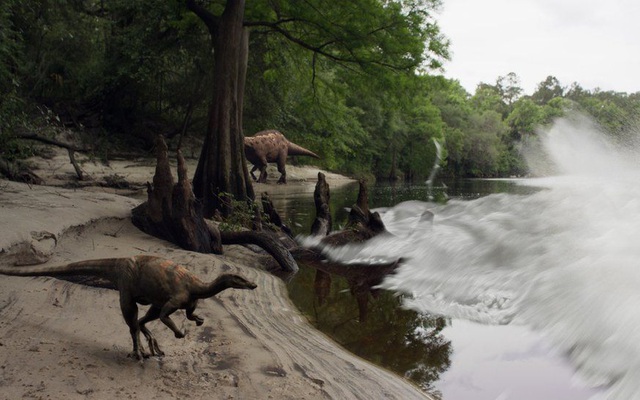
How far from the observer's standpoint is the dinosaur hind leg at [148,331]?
3105mm

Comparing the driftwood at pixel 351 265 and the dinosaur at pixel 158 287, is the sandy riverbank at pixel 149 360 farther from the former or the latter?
the driftwood at pixel 351 265

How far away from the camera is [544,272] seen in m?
6.59

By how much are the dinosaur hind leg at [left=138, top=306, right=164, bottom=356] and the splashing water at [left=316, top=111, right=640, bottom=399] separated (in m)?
2.97

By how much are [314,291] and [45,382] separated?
3.73 meters

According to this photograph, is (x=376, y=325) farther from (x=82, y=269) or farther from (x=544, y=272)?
(x=544, y=272)

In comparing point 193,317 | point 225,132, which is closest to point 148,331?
point 193,317

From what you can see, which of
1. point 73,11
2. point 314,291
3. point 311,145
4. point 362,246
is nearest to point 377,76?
point 362,246

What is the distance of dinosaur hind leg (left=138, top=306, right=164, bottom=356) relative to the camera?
3.11m

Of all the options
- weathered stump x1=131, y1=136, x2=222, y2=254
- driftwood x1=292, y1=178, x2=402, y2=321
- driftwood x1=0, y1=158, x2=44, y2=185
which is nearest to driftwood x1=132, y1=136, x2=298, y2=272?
weathered stump x1=131, y1=136, x2=222, y2=254

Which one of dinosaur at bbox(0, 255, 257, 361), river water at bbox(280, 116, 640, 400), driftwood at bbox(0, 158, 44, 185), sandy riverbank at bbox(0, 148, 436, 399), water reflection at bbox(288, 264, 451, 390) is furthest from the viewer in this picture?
driftwood at bbox(0, 158, 44, 185)

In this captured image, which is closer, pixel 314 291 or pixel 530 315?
pixel 530 315

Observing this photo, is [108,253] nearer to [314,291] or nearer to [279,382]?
[314,291]

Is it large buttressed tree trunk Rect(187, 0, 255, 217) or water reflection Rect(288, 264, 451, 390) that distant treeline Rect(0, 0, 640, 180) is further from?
water reflection Rect(288, 264, 451, 390)

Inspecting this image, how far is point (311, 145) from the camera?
31594 millimetres
